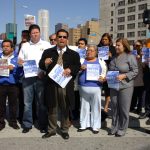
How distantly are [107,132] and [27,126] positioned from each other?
68.0 inches

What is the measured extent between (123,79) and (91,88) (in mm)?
741

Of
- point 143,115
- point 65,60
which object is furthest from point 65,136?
point 143,115

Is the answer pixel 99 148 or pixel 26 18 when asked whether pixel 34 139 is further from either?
pixel 26 18

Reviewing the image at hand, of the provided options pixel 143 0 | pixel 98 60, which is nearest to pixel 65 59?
pixel 98 60

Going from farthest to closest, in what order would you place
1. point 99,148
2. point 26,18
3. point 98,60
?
1. point 26,18
2. point 98,60
3. point 99,148

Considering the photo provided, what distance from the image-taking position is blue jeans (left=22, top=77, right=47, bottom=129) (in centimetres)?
770

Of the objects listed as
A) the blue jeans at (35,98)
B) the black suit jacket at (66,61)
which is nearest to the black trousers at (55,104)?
the black suit jacket at (66,61)

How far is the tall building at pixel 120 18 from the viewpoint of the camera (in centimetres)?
11006

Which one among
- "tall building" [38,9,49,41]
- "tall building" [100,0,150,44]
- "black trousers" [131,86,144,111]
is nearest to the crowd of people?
"black trousers" [131,86,144,111]

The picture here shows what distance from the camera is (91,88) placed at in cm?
774

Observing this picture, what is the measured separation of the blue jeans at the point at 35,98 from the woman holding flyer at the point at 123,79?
4.86ft

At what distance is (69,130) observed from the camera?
318 inches

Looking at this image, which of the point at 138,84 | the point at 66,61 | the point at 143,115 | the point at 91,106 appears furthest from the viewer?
the point at 138,84

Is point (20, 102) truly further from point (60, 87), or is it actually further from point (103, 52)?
point (103, 52)
